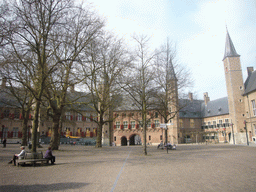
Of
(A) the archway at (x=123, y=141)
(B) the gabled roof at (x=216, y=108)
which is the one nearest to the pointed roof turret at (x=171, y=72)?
(A) the archway at (x=123, y=141)

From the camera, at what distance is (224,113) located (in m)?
49.9

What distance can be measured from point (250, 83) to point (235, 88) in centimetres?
262

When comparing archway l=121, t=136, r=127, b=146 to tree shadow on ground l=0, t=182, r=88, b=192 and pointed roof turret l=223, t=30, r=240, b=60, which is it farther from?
tree shadow on ground l=0, t=182, r=88, b=192

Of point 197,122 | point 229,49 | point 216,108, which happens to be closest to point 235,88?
point 229,49

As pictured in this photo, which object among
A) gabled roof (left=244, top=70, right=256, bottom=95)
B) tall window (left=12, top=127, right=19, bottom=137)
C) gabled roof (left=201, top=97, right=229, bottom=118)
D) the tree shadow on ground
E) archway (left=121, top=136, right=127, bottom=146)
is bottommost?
archway (left=121, top=136, right=127, bottom=146)

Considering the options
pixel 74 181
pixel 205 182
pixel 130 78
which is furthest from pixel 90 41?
pixel 205 182

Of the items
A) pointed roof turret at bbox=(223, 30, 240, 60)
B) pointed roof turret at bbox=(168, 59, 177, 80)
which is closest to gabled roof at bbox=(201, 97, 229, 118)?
pointed roof turret at bbox=(223, 30, 240, 60)

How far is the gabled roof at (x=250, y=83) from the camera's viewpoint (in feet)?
116

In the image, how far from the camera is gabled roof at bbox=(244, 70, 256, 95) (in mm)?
35362

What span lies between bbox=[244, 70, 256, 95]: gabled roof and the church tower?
0.91 metres

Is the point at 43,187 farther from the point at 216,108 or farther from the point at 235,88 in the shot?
the point at 216,108

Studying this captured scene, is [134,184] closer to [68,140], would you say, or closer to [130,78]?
[130,78]

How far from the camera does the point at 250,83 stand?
37219mm

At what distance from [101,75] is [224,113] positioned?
39499mm
